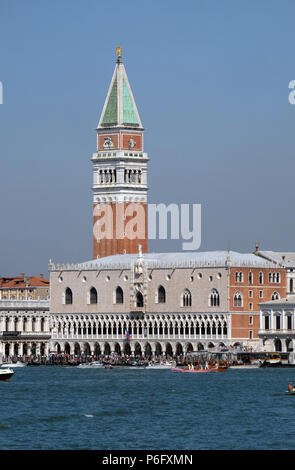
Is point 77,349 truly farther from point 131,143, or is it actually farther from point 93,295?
point 131,143

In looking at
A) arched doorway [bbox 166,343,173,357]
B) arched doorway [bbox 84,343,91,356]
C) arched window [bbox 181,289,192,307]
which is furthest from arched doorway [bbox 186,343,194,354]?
arched doorway [bbox 84,343,91,356]

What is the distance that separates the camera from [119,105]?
179875mm

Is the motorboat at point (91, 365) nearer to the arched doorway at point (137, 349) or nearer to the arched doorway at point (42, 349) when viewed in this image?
the arched doorway at point (137, 349)

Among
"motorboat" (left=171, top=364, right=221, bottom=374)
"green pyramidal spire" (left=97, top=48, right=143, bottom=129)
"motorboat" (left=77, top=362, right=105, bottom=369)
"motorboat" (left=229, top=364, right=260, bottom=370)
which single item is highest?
"green pyramidal spire" (left=97, top=48, right=143, bottom=129)

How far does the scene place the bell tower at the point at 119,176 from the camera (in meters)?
179

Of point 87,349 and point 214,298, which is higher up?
point 214,298

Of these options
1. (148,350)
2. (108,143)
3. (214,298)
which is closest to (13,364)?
(148,350)

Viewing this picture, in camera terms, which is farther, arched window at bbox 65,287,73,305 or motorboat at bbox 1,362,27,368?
arched window at bbox 65,287,73,305

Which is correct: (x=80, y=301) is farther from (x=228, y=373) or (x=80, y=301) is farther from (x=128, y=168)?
(x=228, y=373)

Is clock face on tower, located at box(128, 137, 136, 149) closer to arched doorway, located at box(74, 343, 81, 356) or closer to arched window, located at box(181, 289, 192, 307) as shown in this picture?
arched doorway, located at box(74, 343, 81, 356)

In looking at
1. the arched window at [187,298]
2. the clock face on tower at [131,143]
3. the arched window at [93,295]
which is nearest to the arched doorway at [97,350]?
the arched window at [93,295]

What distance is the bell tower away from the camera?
179000 millimetres

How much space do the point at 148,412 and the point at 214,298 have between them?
216ft
